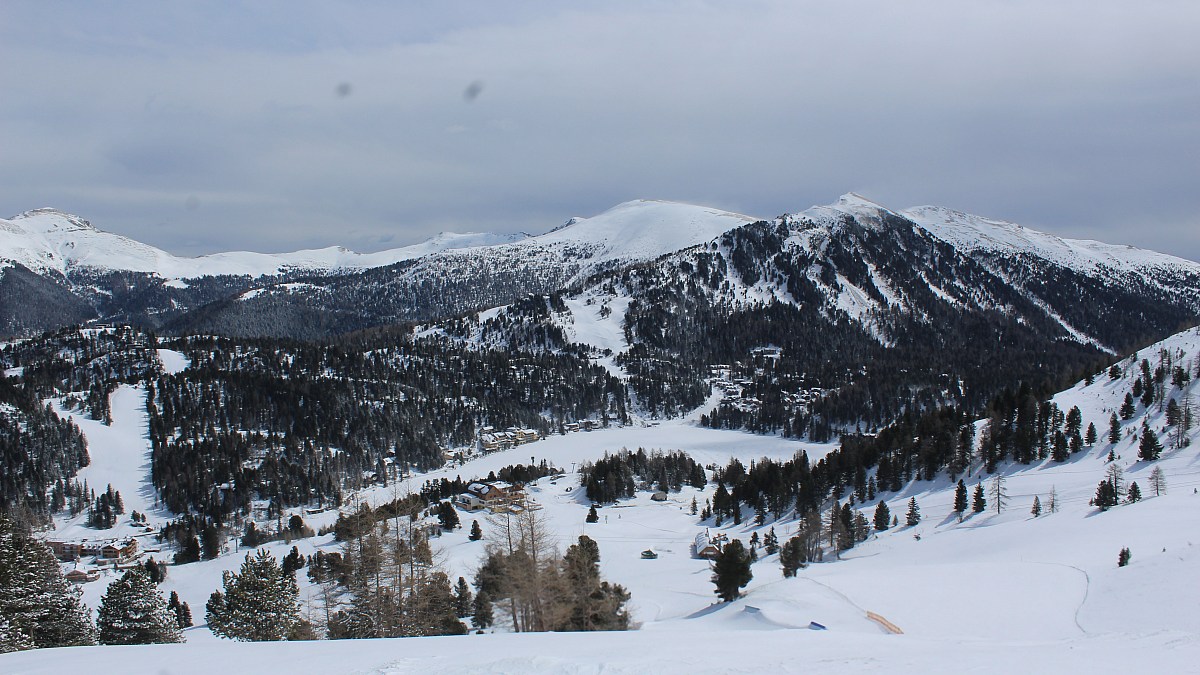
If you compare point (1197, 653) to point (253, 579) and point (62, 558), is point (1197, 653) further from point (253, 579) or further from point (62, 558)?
point (62, 558)

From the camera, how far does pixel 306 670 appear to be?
1473 cm

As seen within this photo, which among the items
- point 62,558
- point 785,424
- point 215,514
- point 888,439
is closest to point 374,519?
point 888,439

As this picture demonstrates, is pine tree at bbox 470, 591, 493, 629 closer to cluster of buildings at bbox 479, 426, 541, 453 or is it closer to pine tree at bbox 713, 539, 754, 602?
pine tree at bbox 713, 539, 754, 602

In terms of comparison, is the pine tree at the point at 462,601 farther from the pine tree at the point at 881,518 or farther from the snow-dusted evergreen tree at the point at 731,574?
the pine tree at the point at 881,518

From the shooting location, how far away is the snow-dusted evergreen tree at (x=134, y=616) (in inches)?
1270

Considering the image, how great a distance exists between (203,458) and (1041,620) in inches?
5596

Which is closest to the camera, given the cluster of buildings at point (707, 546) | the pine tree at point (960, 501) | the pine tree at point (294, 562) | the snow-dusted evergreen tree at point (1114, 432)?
the pine tree at point (294, 562)

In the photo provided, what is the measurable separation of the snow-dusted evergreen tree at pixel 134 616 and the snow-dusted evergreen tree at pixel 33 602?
1134 mm

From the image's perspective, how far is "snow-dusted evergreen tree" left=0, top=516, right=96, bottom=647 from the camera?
28844mm

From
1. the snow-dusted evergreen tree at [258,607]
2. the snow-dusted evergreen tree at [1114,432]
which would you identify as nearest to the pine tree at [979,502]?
the snow-dusted evergreen tree at [1114,432]

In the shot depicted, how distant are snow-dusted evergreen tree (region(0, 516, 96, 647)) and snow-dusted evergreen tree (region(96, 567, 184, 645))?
1134 mm

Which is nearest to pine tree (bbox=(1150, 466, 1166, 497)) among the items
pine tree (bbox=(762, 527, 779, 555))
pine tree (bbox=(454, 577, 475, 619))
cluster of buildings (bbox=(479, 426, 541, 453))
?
pine tree (bbox=(762, 527, 779, 555))

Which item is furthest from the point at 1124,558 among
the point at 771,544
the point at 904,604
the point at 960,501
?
the point at 960,501

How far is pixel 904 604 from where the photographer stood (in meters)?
30.5
